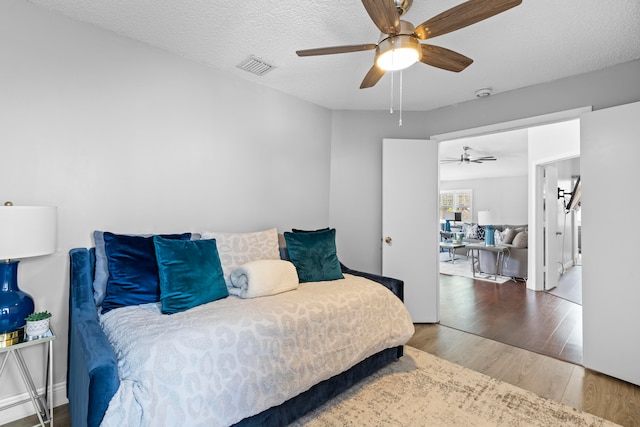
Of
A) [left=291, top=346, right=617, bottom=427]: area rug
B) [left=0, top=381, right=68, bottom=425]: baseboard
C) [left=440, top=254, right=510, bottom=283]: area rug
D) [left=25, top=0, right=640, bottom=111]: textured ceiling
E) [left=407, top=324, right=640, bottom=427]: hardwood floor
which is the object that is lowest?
[left=440, top=254, right=510, bottom=283]: area rug

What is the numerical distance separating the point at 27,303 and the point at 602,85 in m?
4.44

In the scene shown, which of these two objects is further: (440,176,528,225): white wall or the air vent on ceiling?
(440,176,528,225): white wall

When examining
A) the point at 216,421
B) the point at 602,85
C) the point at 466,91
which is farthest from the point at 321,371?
the point at 602,85

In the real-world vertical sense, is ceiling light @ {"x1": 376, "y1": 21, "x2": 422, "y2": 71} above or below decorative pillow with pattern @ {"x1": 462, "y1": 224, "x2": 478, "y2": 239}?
above

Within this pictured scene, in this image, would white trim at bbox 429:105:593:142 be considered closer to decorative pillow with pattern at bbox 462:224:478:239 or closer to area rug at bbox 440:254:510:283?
area rug at bbox 440:254:510:283

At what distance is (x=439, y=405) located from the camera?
2.01 meters

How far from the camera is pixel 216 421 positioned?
1.44m

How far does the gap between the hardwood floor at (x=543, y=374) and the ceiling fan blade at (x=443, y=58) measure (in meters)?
2.28

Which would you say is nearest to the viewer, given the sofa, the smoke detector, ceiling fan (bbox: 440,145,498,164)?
the smoke detector

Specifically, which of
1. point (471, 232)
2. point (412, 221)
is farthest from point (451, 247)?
point (412, 221)

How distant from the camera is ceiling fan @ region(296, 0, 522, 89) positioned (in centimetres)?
143

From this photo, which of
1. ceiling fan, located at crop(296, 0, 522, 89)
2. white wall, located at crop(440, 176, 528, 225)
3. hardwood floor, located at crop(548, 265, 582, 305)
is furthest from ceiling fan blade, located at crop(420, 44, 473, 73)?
white wall, located at crop(440, 176, 528, 225)

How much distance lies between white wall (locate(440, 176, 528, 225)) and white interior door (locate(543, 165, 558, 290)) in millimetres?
4531

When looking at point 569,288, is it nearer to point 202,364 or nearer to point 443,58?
point 443,58
